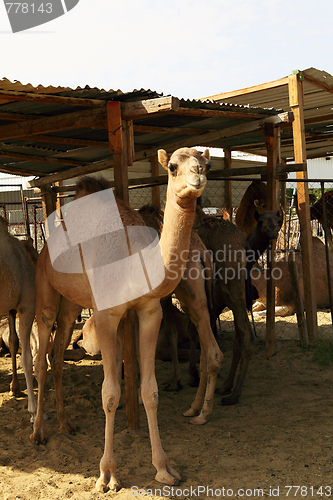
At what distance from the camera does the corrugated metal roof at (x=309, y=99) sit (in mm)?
6441

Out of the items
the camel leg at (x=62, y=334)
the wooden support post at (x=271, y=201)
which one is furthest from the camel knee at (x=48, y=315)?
the wooden support post at (x=271, y=201)

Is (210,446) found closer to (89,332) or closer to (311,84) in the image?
(89,332)

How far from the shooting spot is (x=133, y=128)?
5.44 meters

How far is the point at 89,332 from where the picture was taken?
6.30m

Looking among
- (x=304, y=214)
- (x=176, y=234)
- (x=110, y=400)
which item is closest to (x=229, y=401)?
(x=110, y=400)

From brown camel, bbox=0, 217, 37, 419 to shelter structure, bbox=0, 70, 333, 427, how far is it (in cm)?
113

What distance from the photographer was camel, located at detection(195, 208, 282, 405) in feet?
15.1

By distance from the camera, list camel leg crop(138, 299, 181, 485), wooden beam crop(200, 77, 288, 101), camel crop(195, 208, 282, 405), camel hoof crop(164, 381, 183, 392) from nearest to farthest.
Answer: camel leg crop(138, 299, 181, 485) < camel crop(195, 208, 282, 405) < camel hoof crop(164, 381, 183, 392) < wooden beam crop(200, 77, 288, 101)

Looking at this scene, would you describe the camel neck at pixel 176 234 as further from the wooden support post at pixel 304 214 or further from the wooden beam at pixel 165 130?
the wooden support post at pixel 304 214

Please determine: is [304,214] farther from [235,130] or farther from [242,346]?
[242,346]

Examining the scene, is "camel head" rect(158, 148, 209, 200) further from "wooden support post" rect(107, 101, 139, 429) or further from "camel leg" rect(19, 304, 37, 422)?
"camel leg" rect(19, 304, 37, 422)

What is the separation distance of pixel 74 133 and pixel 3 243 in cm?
221

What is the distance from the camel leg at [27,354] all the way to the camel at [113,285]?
0.96 ft

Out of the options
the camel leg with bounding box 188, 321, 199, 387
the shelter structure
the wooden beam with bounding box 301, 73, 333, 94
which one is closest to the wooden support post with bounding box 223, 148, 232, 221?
the shelter structure
